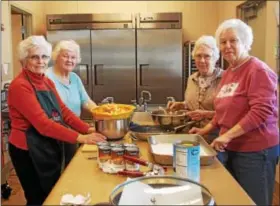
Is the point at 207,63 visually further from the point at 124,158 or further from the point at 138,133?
the point at 124,158

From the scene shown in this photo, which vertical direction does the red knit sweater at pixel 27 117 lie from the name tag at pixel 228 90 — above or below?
below

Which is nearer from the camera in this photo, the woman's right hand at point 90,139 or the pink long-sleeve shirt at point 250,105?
the pink long-sleeve shirt at point 250,105

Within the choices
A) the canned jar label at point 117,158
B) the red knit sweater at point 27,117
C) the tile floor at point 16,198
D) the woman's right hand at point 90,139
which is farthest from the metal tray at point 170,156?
the tile floor at point 16,198

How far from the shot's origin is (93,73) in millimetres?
4703

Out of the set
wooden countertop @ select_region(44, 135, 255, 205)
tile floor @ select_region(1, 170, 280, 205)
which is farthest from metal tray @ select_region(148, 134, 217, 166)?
tile floor @ select_region(1, 170, 280, 205)

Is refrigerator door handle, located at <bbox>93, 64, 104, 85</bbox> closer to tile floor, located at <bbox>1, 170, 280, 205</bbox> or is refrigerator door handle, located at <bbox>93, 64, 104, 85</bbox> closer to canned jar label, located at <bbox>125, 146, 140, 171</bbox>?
tile floor, located at <bbox>1, 170, 280, 205</bbox>

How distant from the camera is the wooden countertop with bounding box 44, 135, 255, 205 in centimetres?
121

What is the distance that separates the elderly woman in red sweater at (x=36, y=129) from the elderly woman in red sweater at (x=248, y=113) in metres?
0.71

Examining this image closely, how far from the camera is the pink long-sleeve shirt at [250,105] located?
176cm

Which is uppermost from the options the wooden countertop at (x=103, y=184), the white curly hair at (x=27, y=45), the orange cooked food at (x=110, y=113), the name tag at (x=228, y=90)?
the white curly hair at (x=27, y=45)

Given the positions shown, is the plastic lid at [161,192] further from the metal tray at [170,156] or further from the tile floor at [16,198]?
the tile floor at [16,198]

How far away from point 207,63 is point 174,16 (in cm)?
233

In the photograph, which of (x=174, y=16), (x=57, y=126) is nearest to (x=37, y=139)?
(x=57, y=126)

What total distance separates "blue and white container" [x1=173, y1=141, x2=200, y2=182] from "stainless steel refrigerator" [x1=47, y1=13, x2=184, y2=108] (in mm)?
3398
